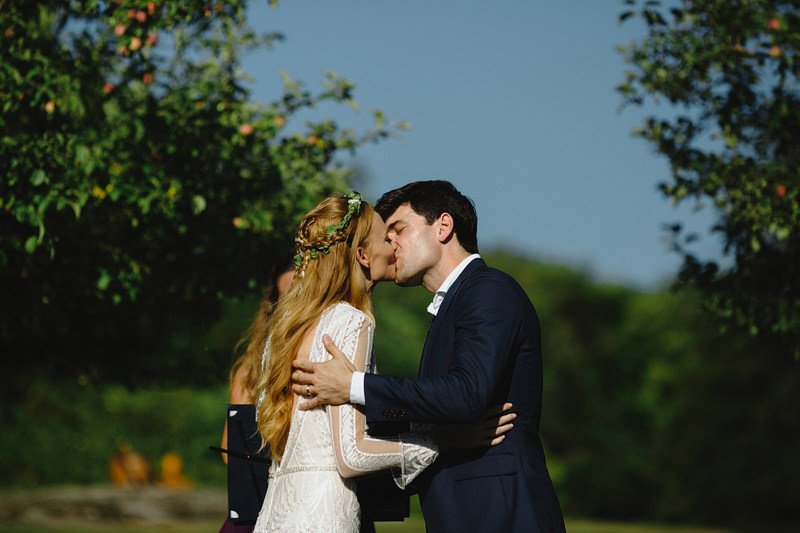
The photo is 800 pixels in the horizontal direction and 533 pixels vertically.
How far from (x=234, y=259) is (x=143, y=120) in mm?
1244

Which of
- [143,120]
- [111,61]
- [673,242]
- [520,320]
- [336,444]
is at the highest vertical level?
[111,61]

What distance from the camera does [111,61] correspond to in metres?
8.82

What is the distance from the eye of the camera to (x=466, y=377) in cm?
400

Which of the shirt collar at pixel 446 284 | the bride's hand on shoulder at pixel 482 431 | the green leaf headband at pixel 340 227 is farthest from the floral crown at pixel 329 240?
the bride's hand on shoulder at pixel 482 431

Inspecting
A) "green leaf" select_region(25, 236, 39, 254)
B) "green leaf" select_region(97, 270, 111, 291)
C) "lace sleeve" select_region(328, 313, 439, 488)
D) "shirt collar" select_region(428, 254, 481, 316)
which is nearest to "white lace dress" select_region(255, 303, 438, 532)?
"lace sleeve" select_region(328, 313, 439, 488)

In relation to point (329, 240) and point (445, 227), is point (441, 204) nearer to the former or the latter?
point (445, 227)

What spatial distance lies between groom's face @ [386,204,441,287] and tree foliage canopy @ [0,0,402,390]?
272 centimetres

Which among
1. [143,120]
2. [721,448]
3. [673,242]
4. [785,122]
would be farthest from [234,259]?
[721,448]

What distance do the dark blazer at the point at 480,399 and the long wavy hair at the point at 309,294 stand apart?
→ 1.29 ft

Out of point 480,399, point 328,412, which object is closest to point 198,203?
point 328,412

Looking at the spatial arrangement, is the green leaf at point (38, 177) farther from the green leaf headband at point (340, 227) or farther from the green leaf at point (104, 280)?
the green leaf headband at point (340, 227)

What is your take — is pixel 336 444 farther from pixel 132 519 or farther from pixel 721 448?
pixel 721 448

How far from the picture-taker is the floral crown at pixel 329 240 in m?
4.33

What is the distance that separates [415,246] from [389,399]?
33.4 inches
